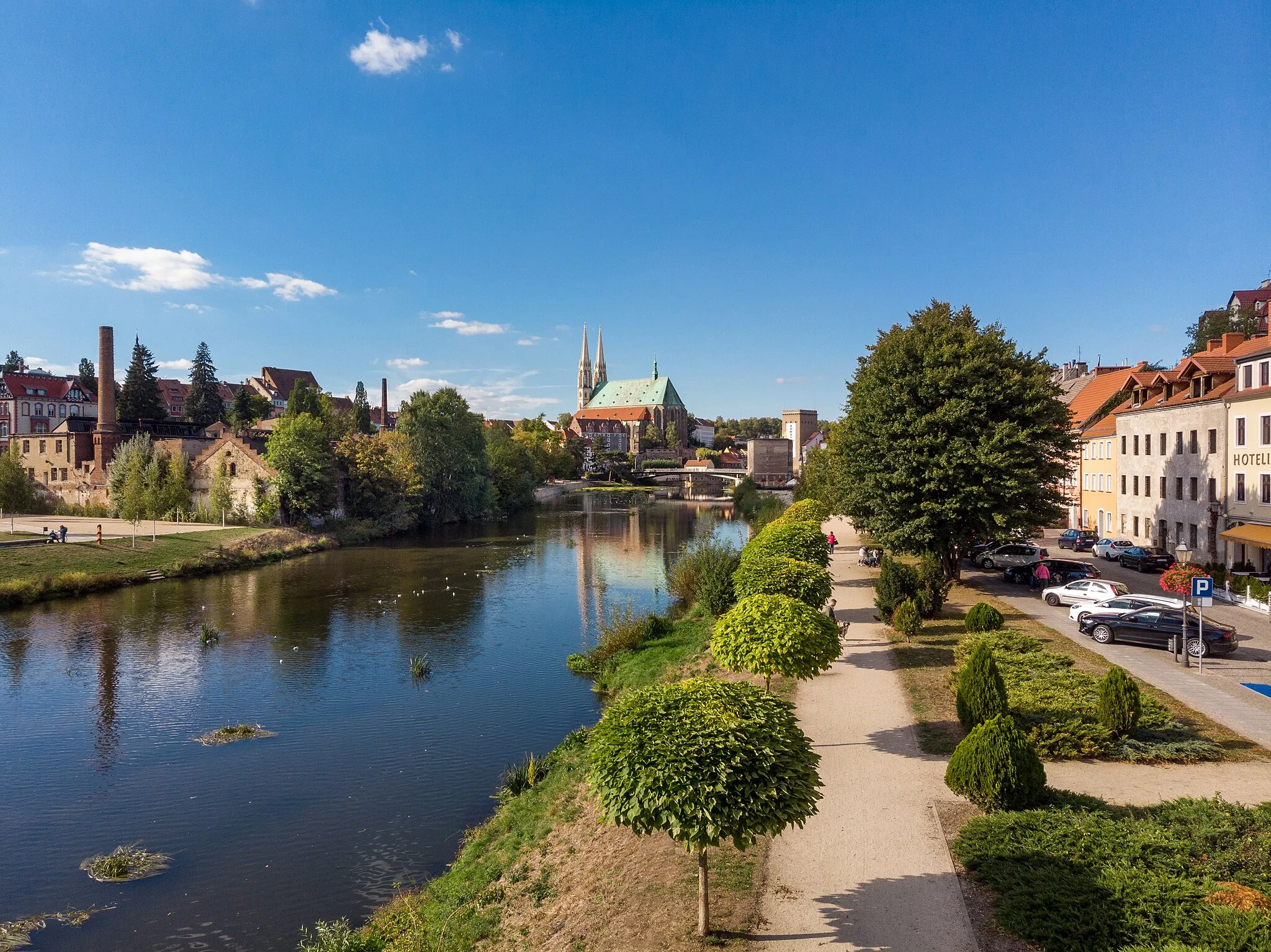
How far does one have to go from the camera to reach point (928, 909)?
8.67m

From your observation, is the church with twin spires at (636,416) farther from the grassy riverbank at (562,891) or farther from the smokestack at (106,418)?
the grassy riverbank at (562,891)

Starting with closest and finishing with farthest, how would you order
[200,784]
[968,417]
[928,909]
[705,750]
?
[705,750], [928,909], [200,784], [968,417]

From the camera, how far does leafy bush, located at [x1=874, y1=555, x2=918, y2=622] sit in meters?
24.5

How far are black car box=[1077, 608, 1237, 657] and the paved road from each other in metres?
0.24

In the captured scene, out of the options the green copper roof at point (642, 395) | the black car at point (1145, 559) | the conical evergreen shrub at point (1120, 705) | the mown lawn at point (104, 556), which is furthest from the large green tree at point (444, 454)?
the green copper roof at point (642, 395)

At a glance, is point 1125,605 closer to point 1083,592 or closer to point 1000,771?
point 1083,592

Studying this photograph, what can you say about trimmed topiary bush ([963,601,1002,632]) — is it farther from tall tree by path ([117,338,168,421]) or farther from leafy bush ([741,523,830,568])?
tall tree by path ([117,338,168,421])

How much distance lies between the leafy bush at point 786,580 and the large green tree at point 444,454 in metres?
49.0

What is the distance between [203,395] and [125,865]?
297 feet

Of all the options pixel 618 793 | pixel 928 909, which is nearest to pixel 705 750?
pixel 618 793

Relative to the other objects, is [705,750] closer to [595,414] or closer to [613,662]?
[613,662]

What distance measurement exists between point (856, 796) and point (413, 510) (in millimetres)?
58321

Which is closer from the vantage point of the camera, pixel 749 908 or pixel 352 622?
pixel 749 908

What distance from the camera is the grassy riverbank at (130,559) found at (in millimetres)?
→ 35969
